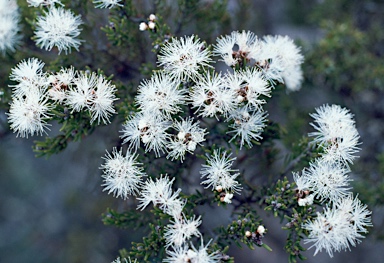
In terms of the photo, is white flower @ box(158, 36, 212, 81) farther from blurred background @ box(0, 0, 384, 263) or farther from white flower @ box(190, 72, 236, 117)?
blurred background @ box(0, 0, 384, 263)

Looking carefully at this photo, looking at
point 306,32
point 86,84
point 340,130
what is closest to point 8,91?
point 86,84

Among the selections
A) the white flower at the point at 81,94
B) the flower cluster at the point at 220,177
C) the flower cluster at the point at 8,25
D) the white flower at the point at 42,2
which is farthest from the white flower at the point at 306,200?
the flower cluster at the point at 8,25

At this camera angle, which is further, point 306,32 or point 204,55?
point 306,32

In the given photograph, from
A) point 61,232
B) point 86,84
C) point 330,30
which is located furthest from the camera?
point 61,232

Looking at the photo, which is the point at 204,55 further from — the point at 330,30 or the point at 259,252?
the point at 259,252

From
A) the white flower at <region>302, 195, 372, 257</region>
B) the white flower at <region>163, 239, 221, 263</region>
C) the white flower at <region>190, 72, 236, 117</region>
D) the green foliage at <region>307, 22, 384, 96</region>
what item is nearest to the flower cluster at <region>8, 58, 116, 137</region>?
the white flower at <region>190, 72, 236, 117</region>

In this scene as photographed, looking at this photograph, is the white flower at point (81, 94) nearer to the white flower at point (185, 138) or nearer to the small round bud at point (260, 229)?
the white flower at point (185, 138)
